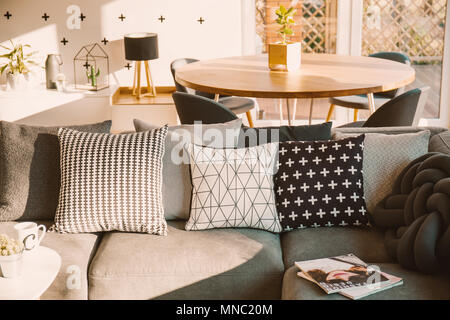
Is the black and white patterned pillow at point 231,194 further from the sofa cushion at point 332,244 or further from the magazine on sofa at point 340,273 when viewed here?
the magazine on sofa at point 340,273

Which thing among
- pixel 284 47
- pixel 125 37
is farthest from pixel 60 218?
pixel 125 37

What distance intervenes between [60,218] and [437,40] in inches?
157

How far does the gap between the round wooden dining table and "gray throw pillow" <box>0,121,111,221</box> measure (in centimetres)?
115

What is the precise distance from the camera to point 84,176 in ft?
8.20

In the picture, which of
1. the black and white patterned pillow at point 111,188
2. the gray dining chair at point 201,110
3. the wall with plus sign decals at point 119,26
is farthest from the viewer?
the wall with plus sign decals at point 119,26

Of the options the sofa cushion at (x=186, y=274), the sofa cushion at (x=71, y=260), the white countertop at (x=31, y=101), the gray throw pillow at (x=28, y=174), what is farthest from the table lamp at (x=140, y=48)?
the sofa cushion at (x=186, y=274)

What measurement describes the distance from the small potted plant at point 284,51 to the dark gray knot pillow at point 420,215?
5.25 feet

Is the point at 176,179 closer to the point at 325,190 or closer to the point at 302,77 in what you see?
the point at 325,190

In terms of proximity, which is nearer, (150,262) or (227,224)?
(150,262)

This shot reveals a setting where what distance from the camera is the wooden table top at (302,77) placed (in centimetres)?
337

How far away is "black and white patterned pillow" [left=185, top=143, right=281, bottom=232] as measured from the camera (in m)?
2.50

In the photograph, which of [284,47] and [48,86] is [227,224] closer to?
[284,47]
